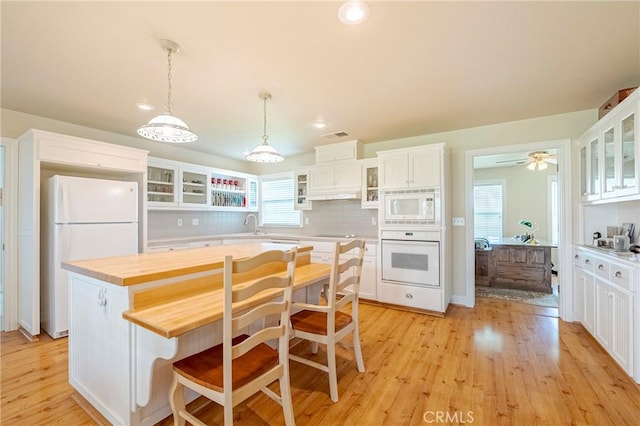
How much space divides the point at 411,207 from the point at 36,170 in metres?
4.19

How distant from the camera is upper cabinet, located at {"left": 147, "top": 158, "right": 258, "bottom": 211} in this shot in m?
4.19

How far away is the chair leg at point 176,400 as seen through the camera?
147cm

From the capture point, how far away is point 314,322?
210 centimetres

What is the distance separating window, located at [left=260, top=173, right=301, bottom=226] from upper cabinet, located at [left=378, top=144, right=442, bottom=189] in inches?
77.8

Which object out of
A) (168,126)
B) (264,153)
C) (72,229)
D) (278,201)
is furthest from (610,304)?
(72,229)

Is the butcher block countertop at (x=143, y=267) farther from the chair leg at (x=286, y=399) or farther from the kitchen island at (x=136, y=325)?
the chair leg at (x=286, y=399)

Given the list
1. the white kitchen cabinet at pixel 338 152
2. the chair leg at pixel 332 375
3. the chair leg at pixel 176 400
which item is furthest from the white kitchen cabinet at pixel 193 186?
the chair leg at pixel 332 375

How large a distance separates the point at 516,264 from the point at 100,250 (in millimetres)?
5895

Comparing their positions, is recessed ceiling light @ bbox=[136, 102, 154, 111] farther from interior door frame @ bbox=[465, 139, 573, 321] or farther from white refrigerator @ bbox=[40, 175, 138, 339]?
interior door frame @ bbox=[465, 139, 573, 321]

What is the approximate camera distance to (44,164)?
9.88 ft

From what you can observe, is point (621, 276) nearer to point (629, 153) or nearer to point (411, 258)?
point (629, 153)

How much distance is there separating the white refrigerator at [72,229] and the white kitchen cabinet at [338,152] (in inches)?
107

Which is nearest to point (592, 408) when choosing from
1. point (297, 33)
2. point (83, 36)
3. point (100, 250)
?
point (297, 33)

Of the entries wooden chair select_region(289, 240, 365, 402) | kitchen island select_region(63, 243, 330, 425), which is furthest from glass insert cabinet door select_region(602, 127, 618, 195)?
kitchen island select_region(63, 243, 330, 425)
